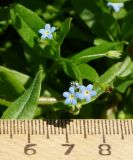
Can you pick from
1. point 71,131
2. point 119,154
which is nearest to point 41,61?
point 71,131

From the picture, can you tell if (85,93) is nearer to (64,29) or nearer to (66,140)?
(66,140)

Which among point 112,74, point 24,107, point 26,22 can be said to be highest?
point 26,22

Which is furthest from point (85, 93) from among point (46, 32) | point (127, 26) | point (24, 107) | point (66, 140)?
point (127, 26)

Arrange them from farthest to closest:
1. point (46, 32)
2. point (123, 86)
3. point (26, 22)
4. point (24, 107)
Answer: point (123, 86) → point (26, 22) → point (46, 32) → point (24, 107)

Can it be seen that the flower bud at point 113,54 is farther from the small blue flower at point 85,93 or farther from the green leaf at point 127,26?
the small blue flower at point 85,93

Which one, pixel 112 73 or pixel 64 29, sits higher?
pixel 64 29

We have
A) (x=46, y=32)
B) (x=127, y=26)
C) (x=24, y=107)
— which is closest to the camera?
(x=24, y=107)

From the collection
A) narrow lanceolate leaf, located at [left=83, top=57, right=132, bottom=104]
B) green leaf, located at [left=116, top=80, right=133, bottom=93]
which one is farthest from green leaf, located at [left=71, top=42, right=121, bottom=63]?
green leaf, located at [left=116, top=80, right=133, bottom=93]

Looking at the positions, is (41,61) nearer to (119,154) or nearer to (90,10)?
(90,10)

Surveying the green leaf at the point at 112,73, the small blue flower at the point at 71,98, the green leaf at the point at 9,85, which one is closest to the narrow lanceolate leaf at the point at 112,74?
the green leaf at the point at 112,73
